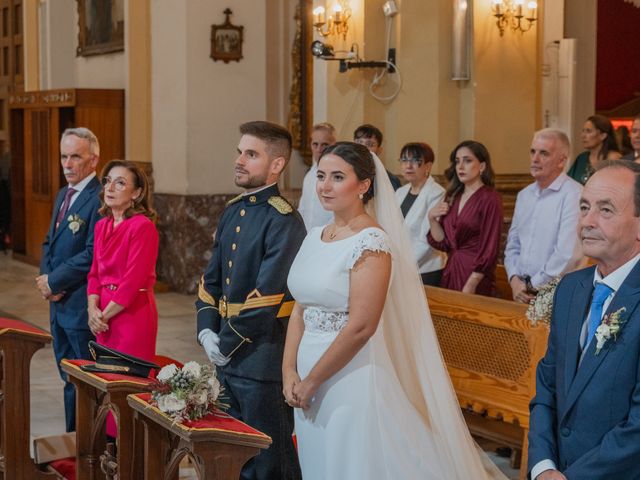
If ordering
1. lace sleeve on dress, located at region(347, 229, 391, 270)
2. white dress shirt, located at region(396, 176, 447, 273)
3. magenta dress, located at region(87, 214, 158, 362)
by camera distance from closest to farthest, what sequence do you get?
1. lace sleeve on dress, located at region(347, 229, 391, 270)
2. magenta dress, located at region(87, 214, 158, 362)
3. white dress shirt, located at region(396, 176, 447, 273)

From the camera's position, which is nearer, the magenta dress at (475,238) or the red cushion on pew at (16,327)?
the red cushion on pew at (16,327)

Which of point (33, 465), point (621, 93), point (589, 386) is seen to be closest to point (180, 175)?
point (621, 93)

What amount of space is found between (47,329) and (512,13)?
514 cm

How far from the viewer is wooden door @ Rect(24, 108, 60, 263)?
13320mm

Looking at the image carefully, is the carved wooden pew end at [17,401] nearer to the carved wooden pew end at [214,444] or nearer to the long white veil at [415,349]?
the carved wooden pew end at [214,444]

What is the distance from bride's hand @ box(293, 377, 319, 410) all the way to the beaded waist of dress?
0.20 m

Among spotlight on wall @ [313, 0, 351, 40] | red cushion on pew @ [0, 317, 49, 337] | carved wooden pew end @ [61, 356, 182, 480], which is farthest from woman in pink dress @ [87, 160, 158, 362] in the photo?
spotlight on wall @ [313, 0, 351, 40]

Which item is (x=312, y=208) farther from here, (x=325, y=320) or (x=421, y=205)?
(x=325, y=320)

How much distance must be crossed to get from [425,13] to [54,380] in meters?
4.66

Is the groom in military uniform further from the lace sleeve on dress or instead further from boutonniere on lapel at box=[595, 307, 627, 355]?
boutonniere on lapel at box=[595, 307, 627, 355]

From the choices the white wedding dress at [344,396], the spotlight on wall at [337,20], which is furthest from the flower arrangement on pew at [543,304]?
the spotlight on wall at [337,20]

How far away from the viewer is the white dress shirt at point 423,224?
21.3ft

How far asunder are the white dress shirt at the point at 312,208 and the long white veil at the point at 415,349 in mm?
3091

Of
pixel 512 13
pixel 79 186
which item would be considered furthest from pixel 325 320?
pixel 512 13
